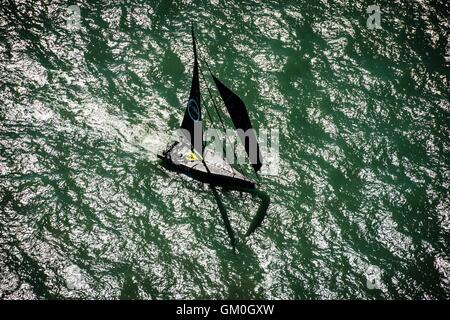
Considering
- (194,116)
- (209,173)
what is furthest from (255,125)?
(194,116)

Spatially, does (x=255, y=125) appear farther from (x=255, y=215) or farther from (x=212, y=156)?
(x=255, y=215)

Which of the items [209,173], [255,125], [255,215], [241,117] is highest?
[241,117]

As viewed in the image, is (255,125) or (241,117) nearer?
(241,117)

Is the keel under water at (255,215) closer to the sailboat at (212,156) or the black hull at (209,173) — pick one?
the sailboat at (212,156)

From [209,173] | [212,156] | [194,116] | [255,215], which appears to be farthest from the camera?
[212,156]

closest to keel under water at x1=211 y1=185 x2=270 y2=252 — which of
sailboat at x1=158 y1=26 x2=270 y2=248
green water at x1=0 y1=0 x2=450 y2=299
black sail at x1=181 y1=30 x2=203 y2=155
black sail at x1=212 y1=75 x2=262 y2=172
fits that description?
sailboat at x1=158 y1=26 x2=270 y2=248

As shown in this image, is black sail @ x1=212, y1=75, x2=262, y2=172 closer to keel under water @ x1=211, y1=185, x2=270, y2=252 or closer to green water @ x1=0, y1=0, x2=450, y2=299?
keel under water @ x1=211, y1=185, x2=270, y2=252

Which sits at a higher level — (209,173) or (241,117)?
(241,117)

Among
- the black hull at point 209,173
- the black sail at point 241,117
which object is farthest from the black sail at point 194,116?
the black hull at point 209,173
